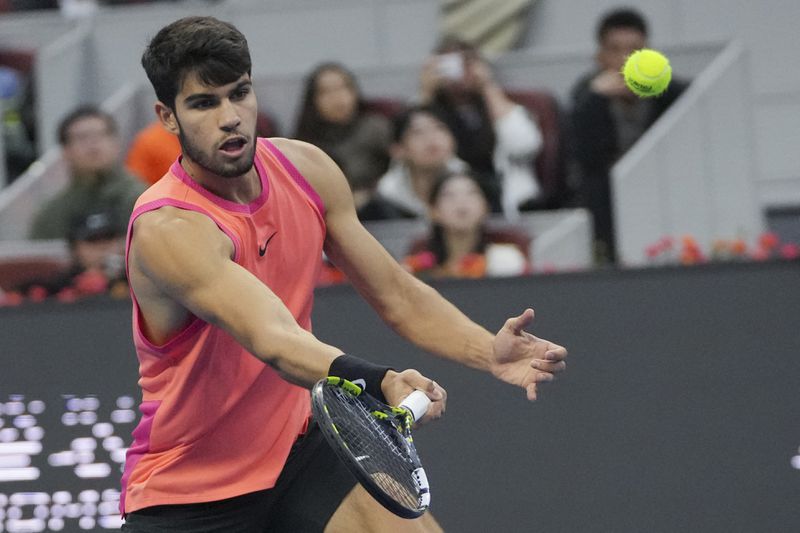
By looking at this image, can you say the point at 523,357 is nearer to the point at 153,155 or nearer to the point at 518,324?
the point at 518,324

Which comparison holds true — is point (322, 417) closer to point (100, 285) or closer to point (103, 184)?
point (100, 285)

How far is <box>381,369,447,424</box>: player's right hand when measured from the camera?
9.45 ft

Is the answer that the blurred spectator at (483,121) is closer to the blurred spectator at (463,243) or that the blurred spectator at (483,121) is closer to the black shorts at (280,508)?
the blurred spectator at (463,243)

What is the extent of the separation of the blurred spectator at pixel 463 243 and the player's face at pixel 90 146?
5.91 ft

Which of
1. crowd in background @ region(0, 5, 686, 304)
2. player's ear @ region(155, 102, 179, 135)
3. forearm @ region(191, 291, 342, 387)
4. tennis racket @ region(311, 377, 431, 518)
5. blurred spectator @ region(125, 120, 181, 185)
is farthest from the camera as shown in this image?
blurred spectator @ region(125, 120, 181, 185)

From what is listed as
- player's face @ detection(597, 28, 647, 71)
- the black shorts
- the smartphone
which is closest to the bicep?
the black shorts

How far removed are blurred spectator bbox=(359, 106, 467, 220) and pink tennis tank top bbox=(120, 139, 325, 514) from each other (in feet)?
11.7

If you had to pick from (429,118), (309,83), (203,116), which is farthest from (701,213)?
(203,116)

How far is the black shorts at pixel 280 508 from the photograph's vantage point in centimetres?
353

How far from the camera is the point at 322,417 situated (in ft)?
9.07

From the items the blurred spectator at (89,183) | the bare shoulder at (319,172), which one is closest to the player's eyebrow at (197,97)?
the bare shoulder at (319,172)

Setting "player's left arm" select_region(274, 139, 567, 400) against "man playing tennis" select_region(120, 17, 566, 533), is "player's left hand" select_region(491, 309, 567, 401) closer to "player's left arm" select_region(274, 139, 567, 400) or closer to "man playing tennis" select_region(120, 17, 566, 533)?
"man playing tennis" select_region(120, 17, 566, 533)

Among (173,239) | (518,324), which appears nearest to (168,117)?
(173,239)

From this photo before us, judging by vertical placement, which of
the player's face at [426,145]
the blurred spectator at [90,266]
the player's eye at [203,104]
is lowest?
the blurred spectator at [90,266]
